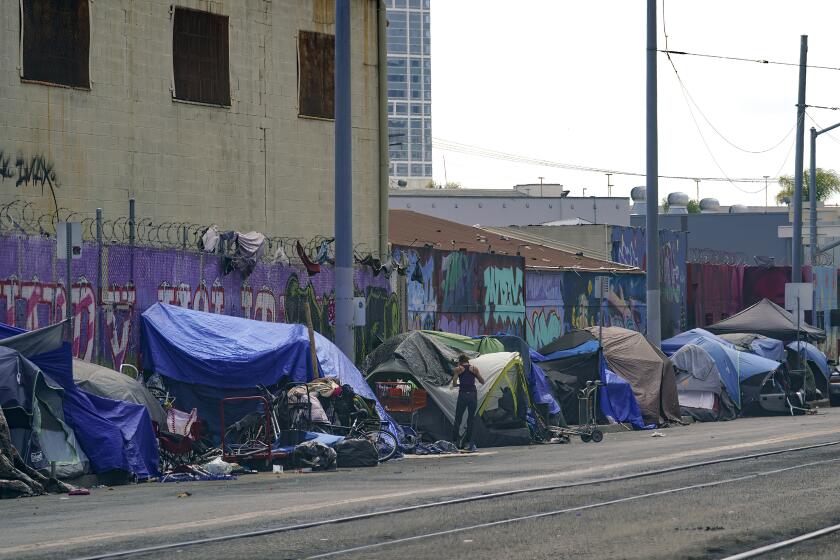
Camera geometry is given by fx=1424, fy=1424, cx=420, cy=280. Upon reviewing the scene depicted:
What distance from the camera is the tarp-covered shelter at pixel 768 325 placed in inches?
1572

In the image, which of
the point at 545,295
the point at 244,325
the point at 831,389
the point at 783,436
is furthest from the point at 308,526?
the point at 831,389

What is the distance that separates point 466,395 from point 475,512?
9392 millimetres

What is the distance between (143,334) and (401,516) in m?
8.64

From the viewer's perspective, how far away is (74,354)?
19.8 m

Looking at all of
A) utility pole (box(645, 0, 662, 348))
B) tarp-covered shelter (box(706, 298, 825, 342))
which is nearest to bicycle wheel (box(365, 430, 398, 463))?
utility pole (box(645, 0, 662, 348))

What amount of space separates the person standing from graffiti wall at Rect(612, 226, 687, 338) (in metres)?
24.1

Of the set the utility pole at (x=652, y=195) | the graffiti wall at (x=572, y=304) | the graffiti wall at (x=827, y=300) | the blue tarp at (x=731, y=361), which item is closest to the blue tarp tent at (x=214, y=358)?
the utility pole at (x=652, y=195)

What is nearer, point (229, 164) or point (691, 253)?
point (229, 164)

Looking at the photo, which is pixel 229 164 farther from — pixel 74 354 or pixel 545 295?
pixel 545 295

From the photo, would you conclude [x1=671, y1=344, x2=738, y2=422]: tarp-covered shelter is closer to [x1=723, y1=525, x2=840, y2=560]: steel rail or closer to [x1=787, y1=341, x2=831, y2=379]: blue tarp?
[x1=787, y1=341, x2=831, y2=379]: blue tarp

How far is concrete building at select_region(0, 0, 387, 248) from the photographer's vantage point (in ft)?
78.6

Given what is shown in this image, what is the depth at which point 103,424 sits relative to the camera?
17344 mm

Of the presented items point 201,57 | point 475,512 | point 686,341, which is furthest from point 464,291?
point 475,512

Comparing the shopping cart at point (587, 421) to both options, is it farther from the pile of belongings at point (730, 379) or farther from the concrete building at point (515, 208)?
the concrete building at point (515, 208)
